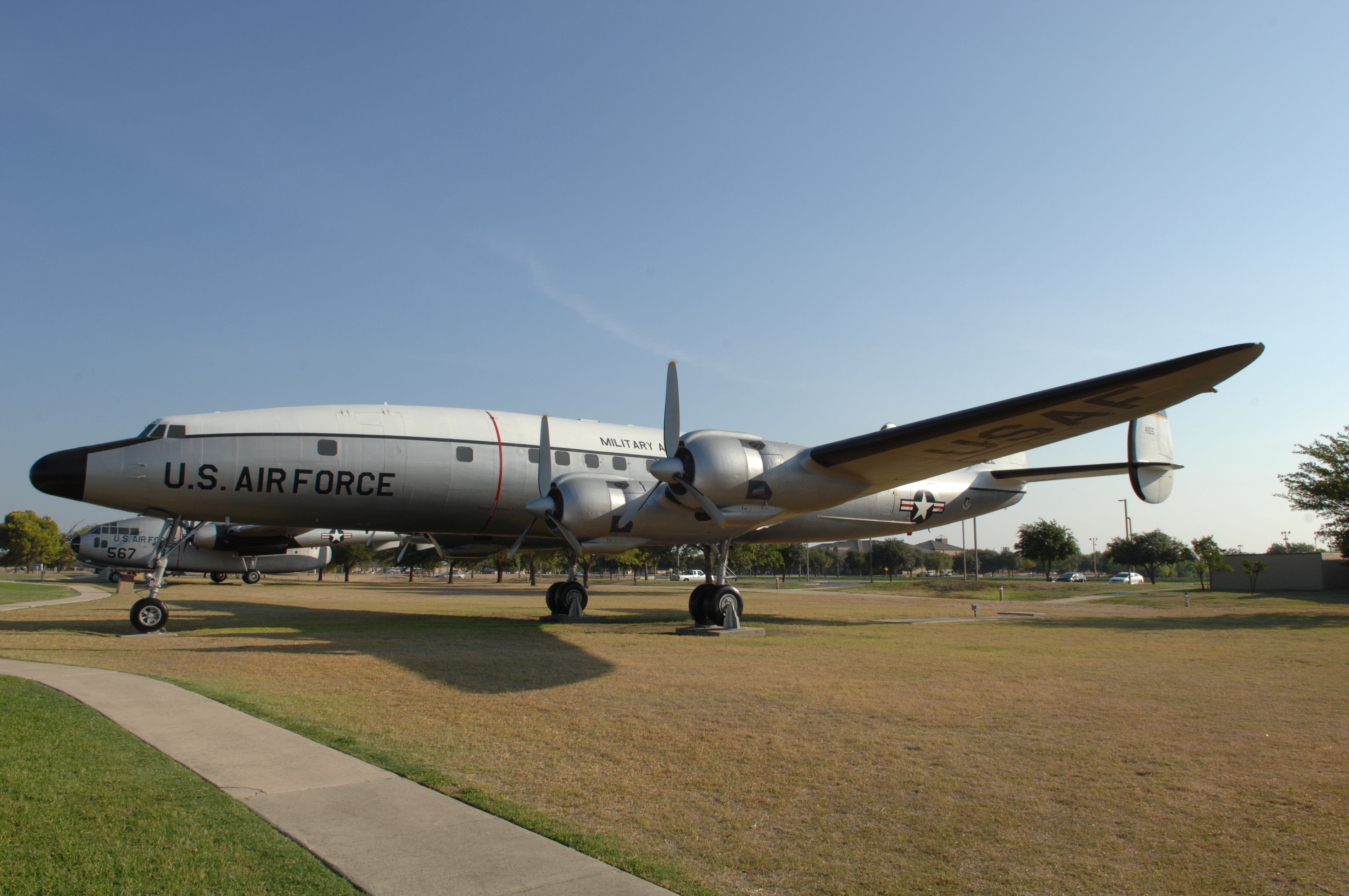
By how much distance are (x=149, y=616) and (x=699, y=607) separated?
1098 cm

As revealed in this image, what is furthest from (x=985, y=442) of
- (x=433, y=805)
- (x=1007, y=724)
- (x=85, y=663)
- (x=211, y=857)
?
(x=85, y=663)

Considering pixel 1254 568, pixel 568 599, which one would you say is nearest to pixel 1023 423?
pixel 568 599

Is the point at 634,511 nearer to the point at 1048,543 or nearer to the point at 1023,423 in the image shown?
the point at 1023,423

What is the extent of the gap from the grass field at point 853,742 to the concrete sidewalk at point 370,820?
0.25m

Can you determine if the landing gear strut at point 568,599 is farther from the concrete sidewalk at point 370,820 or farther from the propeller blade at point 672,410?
the concrete sidewalk at point 370,820

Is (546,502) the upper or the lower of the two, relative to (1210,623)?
upper

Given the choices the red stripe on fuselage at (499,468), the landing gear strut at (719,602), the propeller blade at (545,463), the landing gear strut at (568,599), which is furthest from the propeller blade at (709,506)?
the landing gear strut at (568,599)

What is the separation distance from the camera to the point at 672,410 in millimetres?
14656

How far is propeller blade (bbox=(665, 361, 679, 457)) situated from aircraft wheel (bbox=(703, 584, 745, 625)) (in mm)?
3780

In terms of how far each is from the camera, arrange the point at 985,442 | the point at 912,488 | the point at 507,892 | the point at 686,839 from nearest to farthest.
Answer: the point at 507,892, the point at 686,839, the point at 985,442, the point at 912,488

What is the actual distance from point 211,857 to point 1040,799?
4.78 metres

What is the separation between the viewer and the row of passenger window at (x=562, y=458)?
1736cm

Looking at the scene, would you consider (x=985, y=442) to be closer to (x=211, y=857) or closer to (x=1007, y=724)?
(x=1007, y=724)

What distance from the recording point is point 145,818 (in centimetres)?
429
